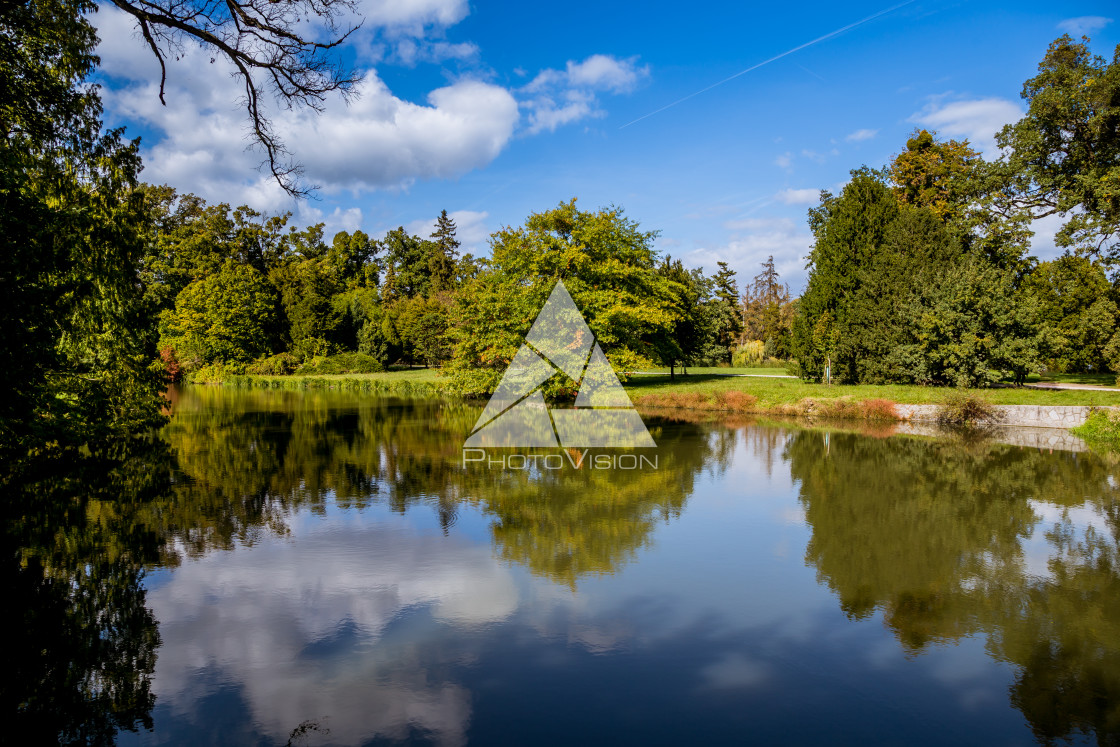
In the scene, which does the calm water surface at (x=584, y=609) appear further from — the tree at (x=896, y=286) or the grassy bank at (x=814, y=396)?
the tree at (x=896, y=286)

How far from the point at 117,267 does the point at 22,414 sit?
10.4 ft

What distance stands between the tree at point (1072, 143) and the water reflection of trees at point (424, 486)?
1898cm

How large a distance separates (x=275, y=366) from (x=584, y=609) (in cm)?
4844

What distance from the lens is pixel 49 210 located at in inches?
361

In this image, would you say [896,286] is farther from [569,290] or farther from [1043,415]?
[569,290]

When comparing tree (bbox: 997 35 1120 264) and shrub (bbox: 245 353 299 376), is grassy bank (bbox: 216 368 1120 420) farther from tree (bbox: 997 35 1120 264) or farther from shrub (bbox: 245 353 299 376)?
shrub (bbox: 245 353 299 376)

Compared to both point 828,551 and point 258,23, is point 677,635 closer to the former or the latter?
point 828,551

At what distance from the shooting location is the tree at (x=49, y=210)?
7996 mm

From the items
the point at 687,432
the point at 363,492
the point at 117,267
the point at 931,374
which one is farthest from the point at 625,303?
the point at 117,267

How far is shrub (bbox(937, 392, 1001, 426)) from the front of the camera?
20594 mm

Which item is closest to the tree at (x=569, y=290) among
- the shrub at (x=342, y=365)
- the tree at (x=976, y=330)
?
the tree at (x=976, y=330)

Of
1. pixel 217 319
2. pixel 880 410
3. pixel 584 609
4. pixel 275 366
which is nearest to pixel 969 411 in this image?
pixel 880 410

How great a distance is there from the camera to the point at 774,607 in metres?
6.86

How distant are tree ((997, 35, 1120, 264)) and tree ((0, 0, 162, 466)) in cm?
3137
